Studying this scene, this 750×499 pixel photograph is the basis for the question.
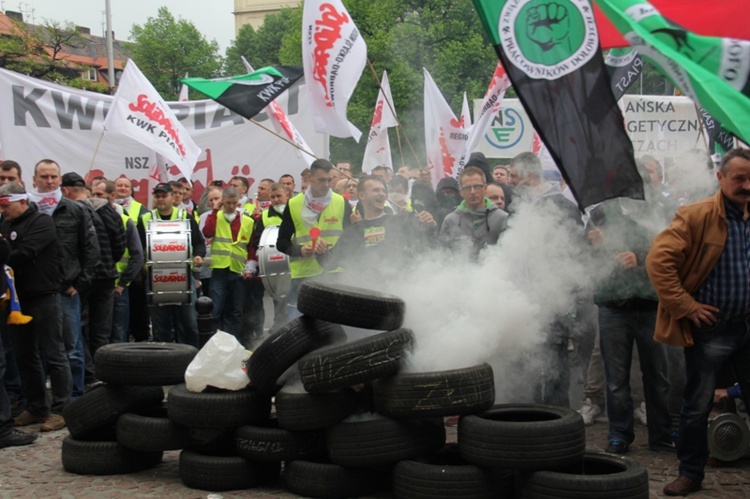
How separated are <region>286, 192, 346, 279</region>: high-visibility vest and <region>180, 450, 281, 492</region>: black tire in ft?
10.5

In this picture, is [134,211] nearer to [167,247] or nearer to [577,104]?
[167,247]

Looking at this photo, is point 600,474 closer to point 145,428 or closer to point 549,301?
point 549,301

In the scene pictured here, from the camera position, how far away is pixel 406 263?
7.89m

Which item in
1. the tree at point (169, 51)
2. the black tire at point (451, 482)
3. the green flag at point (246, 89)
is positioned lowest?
the black tire at point (451, 482)

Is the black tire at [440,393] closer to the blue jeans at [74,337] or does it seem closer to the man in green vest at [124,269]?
the blue jeans at [74,337]

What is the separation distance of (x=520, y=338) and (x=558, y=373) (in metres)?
0.92

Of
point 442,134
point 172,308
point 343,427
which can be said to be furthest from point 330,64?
point 343,427

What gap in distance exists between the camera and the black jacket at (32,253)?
26.8 ft

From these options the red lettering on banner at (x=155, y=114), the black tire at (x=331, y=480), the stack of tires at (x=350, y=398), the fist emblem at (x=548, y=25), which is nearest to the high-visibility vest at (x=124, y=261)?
the red lettering on banner at (x=155, y=114)

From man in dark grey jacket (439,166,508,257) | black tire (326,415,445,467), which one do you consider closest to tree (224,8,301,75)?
man in dark grey jacket (439,166,508,257)

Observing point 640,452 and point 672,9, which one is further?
point 672,9

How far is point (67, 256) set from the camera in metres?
8.87

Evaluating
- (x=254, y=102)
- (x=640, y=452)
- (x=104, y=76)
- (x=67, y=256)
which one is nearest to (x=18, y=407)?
(x=67, y=256)

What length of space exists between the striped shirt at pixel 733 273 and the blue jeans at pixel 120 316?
24.3 ft
